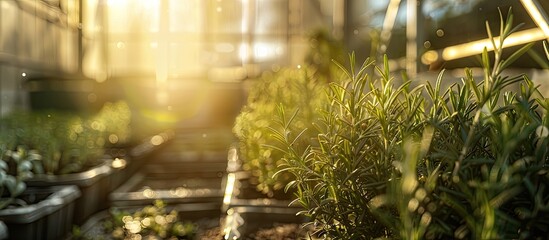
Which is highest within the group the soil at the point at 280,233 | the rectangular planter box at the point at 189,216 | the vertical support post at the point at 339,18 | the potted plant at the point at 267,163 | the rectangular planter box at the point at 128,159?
the vertical support post at the point at 339,18

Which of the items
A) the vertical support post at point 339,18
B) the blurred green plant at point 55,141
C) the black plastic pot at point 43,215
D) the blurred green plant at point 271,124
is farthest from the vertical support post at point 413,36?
the vertical support post at point 339,18

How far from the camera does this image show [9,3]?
18.6 ft

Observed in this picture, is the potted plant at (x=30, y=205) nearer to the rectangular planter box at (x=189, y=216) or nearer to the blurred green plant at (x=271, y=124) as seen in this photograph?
the rectangular planter box at (x=189, y=216)

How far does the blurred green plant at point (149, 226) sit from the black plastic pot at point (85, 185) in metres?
0.17

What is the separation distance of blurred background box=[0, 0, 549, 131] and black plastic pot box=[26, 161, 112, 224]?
2.88 meters

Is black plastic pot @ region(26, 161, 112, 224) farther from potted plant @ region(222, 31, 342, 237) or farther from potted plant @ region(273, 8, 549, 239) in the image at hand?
potted plant @ region(273, 8, 549, 239)

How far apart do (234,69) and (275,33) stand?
1.15 m

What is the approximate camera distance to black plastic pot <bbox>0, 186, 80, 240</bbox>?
90.4 inches

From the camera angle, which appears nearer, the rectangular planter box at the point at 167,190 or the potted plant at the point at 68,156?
the potted plant at the point at 68,156

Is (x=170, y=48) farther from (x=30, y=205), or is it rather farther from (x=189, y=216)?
(x=30, y=205)

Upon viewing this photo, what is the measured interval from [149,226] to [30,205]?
1.93ft

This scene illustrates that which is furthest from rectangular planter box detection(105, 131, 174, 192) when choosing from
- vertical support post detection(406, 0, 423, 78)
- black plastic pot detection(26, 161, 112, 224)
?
vertical support post detection(406, 0, 423, 78)

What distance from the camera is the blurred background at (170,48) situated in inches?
266

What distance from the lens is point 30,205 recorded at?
2602 mm
